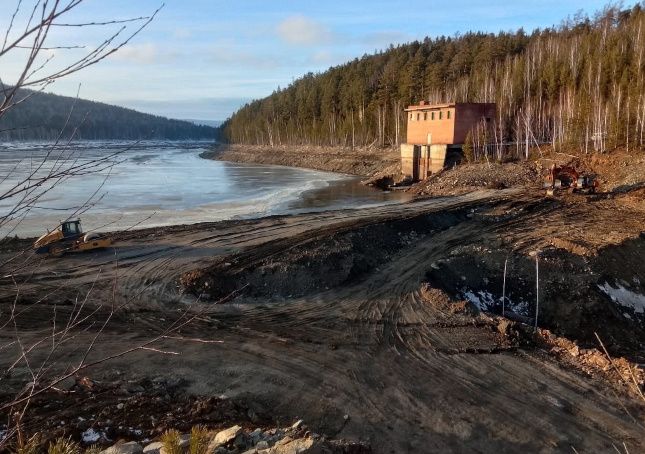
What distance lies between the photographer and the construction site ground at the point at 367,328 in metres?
8.34

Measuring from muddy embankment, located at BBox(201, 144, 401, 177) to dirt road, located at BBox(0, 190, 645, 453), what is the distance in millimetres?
30863

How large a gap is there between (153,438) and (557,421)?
267 inches

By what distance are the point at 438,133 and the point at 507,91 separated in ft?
43.8

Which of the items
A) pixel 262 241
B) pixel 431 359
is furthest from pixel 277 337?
pixel 262 241

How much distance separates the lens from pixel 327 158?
240ft

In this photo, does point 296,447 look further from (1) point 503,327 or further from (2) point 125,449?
(1) point 503,327

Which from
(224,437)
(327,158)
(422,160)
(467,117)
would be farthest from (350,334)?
(327,158)

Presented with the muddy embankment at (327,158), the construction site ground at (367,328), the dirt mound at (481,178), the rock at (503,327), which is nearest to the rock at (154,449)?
the construction site ground at (367,328)

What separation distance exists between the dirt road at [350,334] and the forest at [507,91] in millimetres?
21431

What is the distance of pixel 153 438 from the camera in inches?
289

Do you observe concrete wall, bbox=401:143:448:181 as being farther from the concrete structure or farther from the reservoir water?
the reservoir water

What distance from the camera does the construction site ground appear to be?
27.3 ft

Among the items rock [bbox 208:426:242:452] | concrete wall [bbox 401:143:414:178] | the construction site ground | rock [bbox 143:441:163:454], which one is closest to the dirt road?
the construction site ground

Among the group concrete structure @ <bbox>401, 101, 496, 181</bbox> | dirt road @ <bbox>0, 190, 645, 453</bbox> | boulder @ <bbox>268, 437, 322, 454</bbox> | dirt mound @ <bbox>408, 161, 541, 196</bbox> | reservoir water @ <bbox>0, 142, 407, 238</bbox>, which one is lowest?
dirt road @ <bbox>0, 190, 645, 453</bbox>
